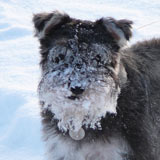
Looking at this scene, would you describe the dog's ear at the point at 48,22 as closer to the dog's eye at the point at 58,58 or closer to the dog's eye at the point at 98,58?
the dog's eye at the point at 58,58

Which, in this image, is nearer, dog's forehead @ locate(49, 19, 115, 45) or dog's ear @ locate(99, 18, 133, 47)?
dog's forehead @ locate(49, 19, 115, 45)

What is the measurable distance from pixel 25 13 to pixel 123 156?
35.6 feet

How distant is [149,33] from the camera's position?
12055 mm

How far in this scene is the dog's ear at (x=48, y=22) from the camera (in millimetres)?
4672

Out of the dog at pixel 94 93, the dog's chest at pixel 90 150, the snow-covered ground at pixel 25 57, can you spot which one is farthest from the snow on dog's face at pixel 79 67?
the snow-covered ground at pixel 25 57

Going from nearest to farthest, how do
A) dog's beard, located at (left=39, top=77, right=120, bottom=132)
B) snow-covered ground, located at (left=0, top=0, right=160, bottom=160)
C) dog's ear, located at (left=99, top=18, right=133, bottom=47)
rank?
dog's beard, located at (left=39, top=77, right=120, bottom=132)
dog's ear, located at (left=99, top=18, right=133, bottom=47)
snow-covered ground, located at (left=0, top=0, right=160, bottom=160)

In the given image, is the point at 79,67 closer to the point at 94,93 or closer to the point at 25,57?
the point at 94,93

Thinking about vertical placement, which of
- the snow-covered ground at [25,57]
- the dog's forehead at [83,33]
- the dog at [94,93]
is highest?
the dog's forehead at [83,33]

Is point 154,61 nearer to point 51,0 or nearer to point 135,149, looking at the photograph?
point 135,149

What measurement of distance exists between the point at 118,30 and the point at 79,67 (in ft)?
2.48

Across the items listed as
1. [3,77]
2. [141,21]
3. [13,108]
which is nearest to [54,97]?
[13,108]

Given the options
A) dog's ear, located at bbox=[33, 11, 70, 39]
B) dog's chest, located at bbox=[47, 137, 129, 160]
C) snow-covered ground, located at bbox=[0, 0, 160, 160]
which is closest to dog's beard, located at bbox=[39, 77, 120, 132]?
dog's chest, located at bbox=[47, 137, 129, 160]

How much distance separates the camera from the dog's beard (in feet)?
13.5

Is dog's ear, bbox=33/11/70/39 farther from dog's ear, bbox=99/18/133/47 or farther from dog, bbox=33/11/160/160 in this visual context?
dog's ear, bbox=99/18/133/47
